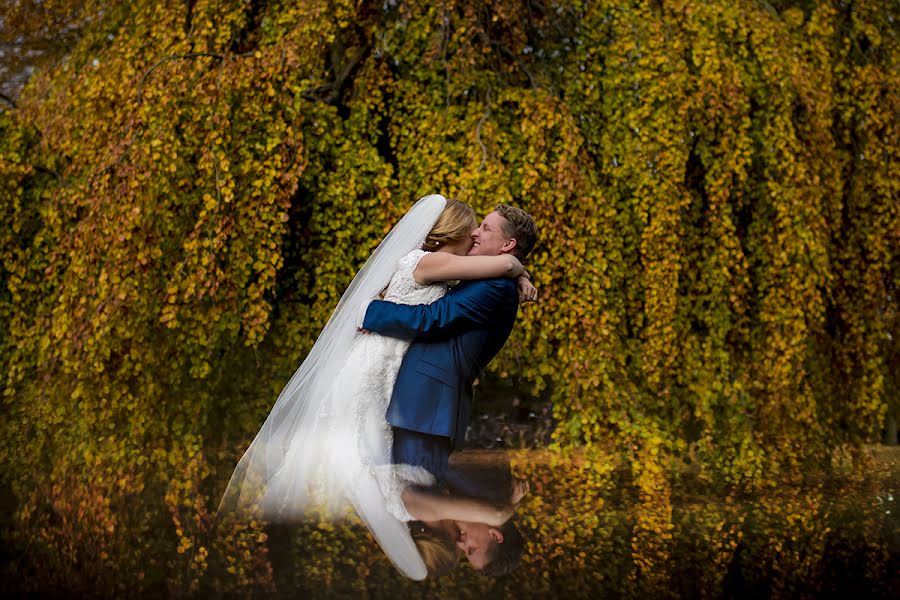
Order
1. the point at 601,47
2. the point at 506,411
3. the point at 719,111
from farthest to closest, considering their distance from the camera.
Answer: the point at 506,411 < the point at 601,47 < the point at 719,111

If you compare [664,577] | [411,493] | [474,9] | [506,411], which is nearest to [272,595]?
[411,493]

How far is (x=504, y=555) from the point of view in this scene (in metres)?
2.50

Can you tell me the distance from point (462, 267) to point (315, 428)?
29.5 inches

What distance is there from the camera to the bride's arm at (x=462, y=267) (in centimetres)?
252

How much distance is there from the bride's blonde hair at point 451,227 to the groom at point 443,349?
76 millimetres

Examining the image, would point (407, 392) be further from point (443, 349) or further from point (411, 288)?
point (411, 288)

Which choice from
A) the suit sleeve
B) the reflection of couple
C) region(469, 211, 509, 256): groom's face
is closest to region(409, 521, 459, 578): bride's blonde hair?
the reflection of couple

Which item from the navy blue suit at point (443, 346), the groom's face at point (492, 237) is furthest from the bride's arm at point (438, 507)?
the groom's face at point (492, 237)

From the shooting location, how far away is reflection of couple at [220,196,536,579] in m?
2.53

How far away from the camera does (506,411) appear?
7141 mm

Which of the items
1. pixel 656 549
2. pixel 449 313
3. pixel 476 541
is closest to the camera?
pixel 476 541

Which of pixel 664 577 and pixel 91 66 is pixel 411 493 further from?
pixel 91 66

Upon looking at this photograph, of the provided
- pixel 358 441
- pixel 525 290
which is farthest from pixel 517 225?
pixel 358 441

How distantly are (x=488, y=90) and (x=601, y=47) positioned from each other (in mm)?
782
